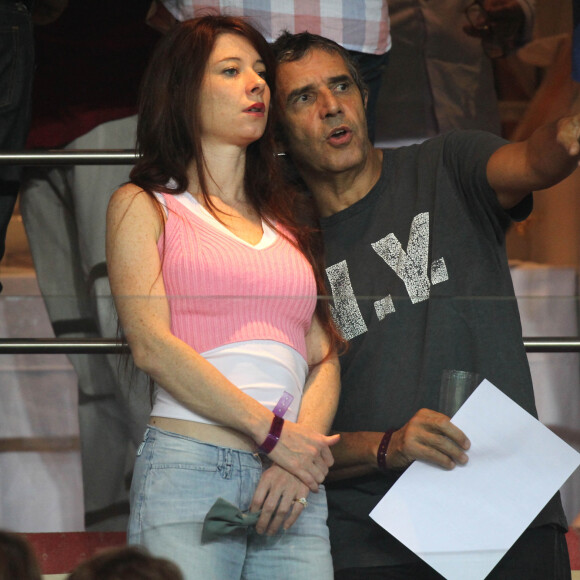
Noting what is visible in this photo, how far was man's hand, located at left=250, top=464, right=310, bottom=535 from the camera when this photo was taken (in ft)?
2.88

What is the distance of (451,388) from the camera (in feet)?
2.89

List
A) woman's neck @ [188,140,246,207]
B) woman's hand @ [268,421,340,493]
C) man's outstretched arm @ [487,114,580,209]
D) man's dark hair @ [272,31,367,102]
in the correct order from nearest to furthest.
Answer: woman's hand @ [268,421,340,493] < man's outstretched arm @ [487,114,580,209] < woman's neck @ [188,140,246,207] < man's dark hair @ [272,31,367,102]

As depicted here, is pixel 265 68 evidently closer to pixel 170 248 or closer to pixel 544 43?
pixel 170 248

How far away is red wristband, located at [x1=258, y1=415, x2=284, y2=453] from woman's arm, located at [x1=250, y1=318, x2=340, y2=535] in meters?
0.02

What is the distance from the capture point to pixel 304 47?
1.44 m

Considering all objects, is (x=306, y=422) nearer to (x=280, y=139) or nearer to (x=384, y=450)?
(x=384, y=450)

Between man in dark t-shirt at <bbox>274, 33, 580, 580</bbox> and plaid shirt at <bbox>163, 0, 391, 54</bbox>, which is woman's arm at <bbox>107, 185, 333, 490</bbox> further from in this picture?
plaid shirt at <bbox>163, 0, 391, 54</bbox>

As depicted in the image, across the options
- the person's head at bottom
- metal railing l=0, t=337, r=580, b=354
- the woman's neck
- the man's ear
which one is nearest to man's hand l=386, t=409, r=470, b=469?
metal railing l=0, t=337, r=580, b=354

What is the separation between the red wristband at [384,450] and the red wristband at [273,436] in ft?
0.32

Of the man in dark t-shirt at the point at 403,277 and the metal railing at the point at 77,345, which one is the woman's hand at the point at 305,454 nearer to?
the man in dark t-shirt at the point at 403,277

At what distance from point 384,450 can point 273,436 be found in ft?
0.35

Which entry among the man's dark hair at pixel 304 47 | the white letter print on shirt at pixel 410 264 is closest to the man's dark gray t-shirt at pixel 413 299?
→ the white letter print on shirt at pixel 410 264

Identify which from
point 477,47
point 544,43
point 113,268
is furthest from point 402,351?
point 544,43

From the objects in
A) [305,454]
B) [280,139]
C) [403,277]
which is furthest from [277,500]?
[280,139]
